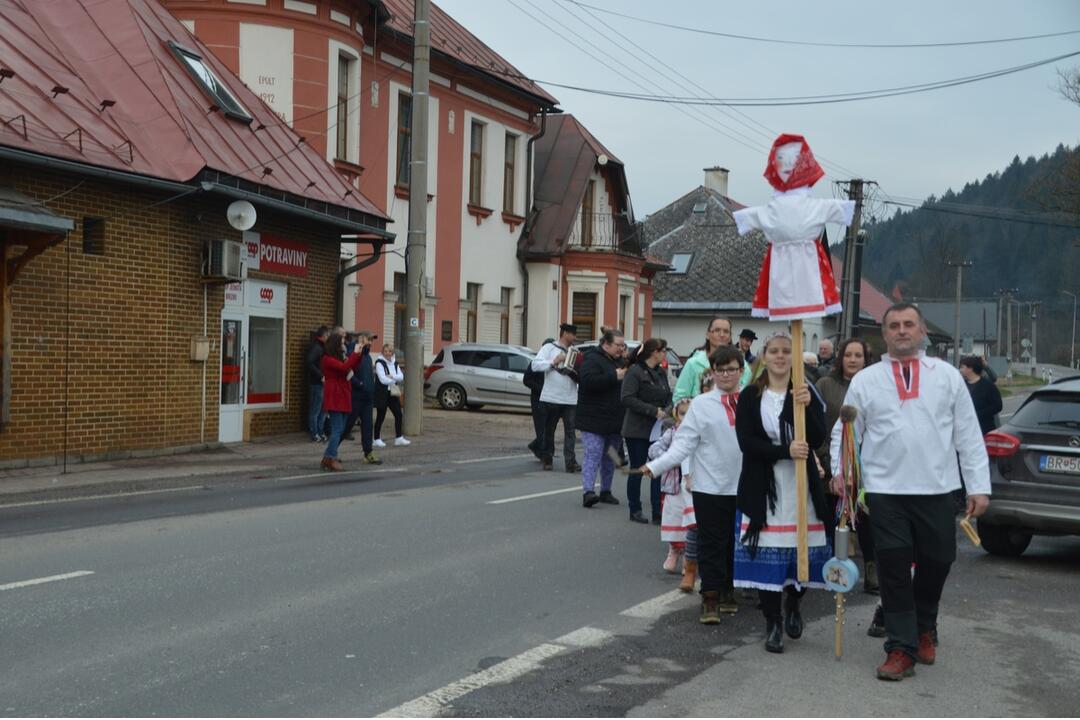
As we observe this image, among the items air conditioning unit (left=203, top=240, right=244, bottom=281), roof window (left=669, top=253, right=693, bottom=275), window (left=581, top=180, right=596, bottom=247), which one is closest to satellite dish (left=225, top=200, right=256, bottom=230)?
air conditioning unit (left=203, top=240, right=244, bottom=281)

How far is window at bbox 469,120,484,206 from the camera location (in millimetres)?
31312

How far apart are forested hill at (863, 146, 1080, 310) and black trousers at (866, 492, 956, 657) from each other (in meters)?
102

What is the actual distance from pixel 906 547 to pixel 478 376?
21.8 m

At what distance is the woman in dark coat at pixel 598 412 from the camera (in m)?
12.1

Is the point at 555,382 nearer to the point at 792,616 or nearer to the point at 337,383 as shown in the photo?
the point at 337,383

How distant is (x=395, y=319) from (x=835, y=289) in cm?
2190

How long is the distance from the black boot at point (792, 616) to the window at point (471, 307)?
24.8 m

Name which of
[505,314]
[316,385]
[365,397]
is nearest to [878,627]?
[365,397]

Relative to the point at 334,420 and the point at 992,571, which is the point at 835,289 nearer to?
the point at 992,571

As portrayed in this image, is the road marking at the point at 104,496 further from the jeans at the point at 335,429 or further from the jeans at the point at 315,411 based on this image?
the jeans at the point at 315,411

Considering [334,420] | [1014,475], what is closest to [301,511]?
[334,420]

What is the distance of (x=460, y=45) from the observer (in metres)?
30.7

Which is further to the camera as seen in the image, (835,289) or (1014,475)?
(1014,475)

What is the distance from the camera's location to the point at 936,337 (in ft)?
259
